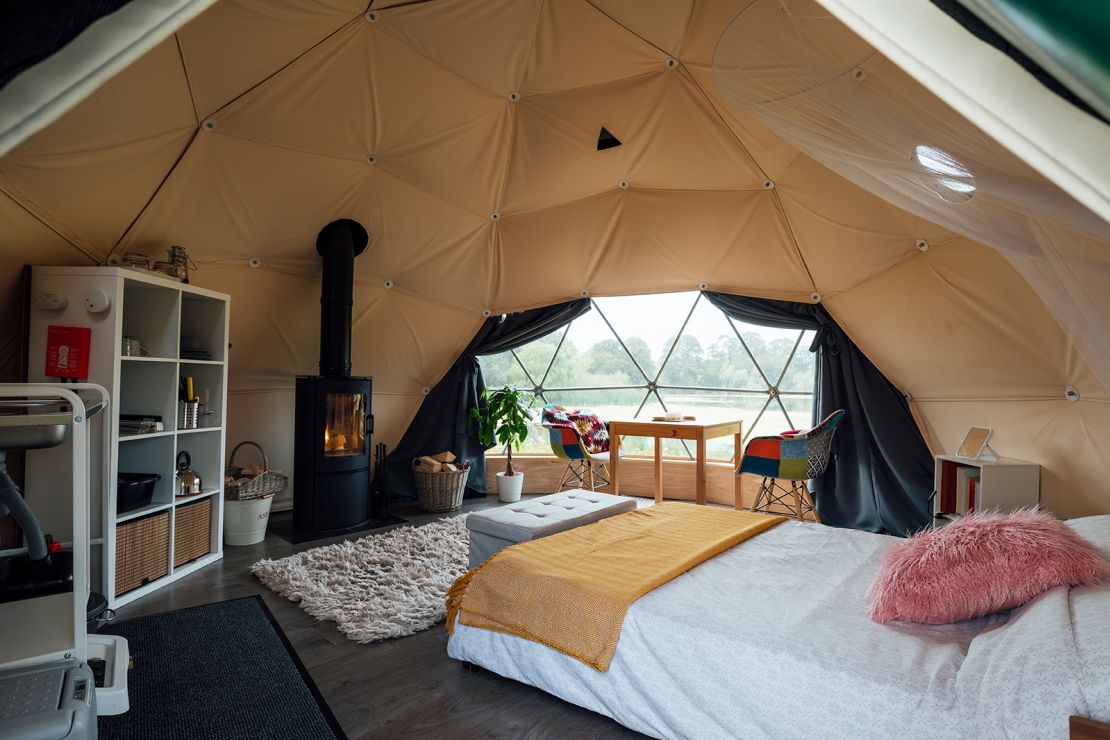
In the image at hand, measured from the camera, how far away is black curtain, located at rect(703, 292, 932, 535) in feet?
15.2

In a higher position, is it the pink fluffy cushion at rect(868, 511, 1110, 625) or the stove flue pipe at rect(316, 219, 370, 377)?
the stove flue pipe at rect(316, 219, 370, 377)

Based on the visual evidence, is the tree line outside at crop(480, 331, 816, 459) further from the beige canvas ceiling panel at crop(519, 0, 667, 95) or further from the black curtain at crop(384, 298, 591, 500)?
the beige canvas ceiling panel at crop(519, 0, 667, 95)

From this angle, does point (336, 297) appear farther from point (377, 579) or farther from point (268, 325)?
point (377, 579)

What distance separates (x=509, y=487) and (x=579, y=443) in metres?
0.90

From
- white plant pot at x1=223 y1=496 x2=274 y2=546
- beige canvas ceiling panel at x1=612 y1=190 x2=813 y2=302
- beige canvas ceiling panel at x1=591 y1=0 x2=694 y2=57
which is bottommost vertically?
white plant pot at x1=223 y1=496 x2=274 y2=546

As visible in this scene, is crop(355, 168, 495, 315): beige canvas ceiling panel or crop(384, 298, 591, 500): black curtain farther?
crop(384, 298, 591, 500): black curtain

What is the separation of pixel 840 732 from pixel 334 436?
13.3 feet

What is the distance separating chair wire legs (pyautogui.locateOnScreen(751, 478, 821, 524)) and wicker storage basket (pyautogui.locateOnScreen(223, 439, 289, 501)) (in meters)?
3.77

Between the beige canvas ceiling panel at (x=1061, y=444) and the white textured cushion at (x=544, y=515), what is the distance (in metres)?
2.56

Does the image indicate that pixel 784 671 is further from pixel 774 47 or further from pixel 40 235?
pixel 40 235

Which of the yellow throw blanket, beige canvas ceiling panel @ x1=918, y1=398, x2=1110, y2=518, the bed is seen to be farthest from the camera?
beige canvas ceiling panel @ x1=918, y1=398, x2=1110, y2=518

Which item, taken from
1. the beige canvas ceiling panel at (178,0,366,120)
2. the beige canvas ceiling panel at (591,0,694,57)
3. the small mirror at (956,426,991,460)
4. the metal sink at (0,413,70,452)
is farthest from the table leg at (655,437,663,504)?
the metal sink at (0,413,70,452)

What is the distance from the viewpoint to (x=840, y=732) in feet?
5.03

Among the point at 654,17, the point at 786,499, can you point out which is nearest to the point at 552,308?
the point at 786,499
